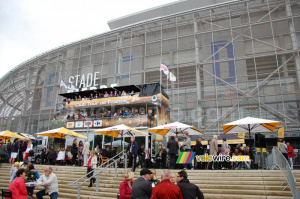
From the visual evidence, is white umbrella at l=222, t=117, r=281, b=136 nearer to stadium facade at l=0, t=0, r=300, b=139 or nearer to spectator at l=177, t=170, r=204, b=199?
spectator at l=177, t=170, r=204, b=199

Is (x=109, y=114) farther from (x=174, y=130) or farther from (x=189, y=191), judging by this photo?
(x=189, y=191)

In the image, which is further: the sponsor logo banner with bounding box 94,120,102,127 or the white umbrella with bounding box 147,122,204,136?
the sponsor logo banner with bounding box 94,120,102,127

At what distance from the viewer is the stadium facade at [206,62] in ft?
77.3

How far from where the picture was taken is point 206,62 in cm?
2567

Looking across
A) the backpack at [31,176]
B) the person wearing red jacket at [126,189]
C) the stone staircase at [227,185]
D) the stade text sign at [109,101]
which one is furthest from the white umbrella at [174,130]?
the person wearing red jacket at [126,189]

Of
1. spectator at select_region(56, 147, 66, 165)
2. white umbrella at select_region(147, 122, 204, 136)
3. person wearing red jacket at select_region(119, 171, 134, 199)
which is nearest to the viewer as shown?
person wearing red jacket at select_region(119, 171, 134, 199)

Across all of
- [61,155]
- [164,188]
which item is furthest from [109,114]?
[164,188]

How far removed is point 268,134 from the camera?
71.2 feet

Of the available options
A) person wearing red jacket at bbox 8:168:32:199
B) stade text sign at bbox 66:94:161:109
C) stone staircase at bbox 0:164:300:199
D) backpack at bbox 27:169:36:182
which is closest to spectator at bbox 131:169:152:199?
person wearing red jacket at bbox 8:168:32:199

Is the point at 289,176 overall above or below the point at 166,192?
above

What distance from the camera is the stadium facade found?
928 inches

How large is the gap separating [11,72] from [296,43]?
3807 cm

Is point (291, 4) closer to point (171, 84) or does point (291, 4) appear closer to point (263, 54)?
point (263, 54)

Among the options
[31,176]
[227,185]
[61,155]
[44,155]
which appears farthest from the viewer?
[44,155]
